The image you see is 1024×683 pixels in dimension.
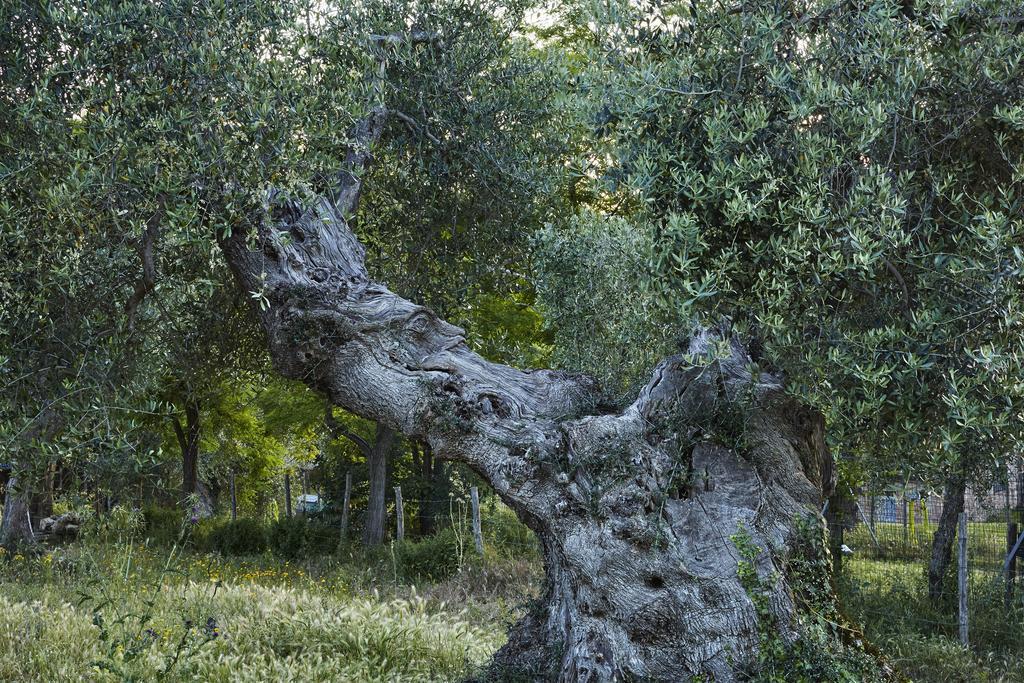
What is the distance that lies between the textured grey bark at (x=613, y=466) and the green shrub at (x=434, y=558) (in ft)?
24.5

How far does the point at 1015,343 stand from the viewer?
190 inches

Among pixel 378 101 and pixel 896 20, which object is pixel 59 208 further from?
pixel 896 20

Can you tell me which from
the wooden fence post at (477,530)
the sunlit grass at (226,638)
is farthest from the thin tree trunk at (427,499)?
the sunlit grass at (226,638)

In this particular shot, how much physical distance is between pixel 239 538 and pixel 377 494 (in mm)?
3170

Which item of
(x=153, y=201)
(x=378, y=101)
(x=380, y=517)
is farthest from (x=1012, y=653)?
(x=380, y=517)

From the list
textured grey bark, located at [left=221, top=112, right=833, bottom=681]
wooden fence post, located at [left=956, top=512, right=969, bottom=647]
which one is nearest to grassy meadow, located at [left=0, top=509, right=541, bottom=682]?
textured grey bark, located at [left=221, top=112, right=833, bottom=681]

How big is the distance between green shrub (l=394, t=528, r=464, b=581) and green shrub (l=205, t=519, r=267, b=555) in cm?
491

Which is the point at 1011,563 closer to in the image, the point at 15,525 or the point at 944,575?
the point at 944,575

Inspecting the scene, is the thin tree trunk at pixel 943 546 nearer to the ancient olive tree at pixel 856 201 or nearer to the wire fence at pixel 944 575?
the wire fence at pixel 944 575

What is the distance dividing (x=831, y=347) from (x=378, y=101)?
4.49 m

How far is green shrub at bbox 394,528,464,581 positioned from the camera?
1452 centimetres

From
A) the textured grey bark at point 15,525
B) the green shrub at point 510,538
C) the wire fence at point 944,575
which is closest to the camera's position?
the wire fence at point 944,575

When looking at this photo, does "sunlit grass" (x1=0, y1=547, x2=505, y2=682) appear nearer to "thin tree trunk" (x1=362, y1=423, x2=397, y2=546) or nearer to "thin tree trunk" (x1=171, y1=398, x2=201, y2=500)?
"thin tree trunk" (x1=362, y1=423, x2=397, y2=546)

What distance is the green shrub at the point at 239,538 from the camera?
1842 centimetres
